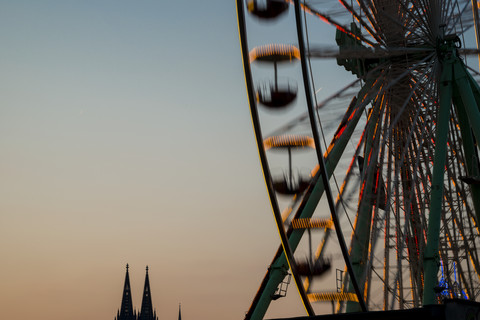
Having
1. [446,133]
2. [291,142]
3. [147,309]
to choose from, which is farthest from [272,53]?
[147,309]

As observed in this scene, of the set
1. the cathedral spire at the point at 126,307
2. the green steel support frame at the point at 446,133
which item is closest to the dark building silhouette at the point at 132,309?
the cathedral spire at the point at 126,307

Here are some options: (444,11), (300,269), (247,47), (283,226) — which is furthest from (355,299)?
(444,11)

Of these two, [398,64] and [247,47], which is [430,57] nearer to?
[398,64]

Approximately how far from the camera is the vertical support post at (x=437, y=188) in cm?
2117

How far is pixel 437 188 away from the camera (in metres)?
22.2

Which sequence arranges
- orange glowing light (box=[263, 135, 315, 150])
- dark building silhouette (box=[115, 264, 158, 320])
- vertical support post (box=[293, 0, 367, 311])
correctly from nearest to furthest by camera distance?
vertical support post (box=[293, 0, 367, 311]), orange glowing light (box=[263, 135, 315, 150]), dark building silhouette (box=[115, 264, 158, 320])

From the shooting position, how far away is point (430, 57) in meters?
24.3

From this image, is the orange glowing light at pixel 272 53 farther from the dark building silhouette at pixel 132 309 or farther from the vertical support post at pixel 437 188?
the dark building silhouette at pixel 132 309

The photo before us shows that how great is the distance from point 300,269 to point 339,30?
7.48 metres

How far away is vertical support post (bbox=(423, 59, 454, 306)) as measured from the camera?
69.5ft

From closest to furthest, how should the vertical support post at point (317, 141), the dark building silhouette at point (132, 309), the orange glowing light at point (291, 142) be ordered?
the vertical support post at point (317, 141)
the orange glowing light at point (291, 142)
the dark building silhouette at point (132, 309)

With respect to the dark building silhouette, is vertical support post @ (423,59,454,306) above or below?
above

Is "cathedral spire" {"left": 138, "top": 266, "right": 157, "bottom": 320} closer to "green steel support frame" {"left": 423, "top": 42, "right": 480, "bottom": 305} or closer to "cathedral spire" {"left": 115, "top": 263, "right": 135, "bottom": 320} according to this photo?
"cathedral spire" {"left": 115, "top": 263, "right": 135, "bottom": 320}

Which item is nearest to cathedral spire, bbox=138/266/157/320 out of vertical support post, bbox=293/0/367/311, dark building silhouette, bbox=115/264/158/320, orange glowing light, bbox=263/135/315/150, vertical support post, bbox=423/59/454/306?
dark building silhouette, bbox=115/264/158/320
